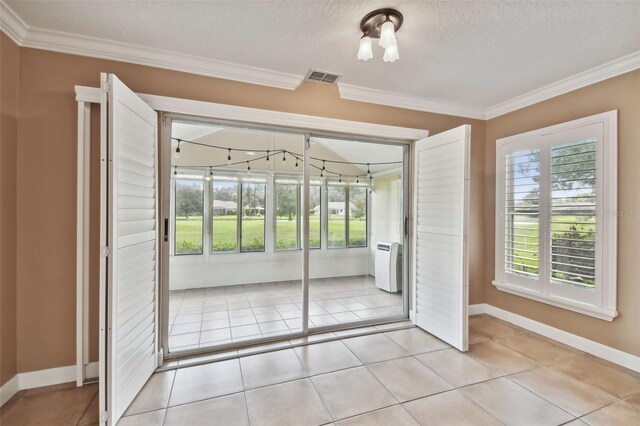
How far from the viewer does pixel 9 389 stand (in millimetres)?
1933

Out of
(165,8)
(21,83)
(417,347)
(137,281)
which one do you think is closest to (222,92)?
(165,8)

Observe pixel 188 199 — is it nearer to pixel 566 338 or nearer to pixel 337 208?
pixel 337 208

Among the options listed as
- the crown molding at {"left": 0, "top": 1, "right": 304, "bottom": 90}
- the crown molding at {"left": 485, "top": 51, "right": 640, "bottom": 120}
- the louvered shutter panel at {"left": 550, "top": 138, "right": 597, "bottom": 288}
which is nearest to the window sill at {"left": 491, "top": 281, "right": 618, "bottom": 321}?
the louvered shutter panel at {"left": 550, "top": 138, "right": 597, "bottom": 288}

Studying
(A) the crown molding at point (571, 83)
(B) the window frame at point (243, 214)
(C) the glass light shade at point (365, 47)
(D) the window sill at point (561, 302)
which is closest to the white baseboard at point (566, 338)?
(D) the window sill at point (561, 302)

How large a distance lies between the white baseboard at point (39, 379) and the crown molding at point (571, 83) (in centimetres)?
489

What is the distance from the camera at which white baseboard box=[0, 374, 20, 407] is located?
1.87 meters

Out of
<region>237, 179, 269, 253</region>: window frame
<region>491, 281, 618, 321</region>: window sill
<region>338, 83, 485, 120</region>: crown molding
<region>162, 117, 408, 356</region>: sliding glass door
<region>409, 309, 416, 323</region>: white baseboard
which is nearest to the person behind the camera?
<region>491, 281, 618, 321</region>: window sill

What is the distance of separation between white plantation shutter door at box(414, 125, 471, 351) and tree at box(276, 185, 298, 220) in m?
2.70

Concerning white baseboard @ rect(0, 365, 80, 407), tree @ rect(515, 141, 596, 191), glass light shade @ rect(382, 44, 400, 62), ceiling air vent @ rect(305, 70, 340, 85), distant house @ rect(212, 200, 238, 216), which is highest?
ceiling air vent @ rect(305, 70, 340, 85)

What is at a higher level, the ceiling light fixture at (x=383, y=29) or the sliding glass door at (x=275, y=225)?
the ceiling light fixture at (x=383, y=29)

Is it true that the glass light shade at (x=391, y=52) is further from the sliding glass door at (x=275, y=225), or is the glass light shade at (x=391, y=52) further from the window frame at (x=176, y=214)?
the window frame at (x=176, y=214)

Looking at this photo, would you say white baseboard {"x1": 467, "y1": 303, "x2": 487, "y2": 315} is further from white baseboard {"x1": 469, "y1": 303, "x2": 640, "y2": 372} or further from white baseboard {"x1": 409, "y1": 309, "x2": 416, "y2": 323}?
white baseboard {"x1": 409, "y1": 309, "x2": 416, "y2": 323}

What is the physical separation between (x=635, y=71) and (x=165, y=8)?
11.9ft

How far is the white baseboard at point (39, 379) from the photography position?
1966 millimetres
